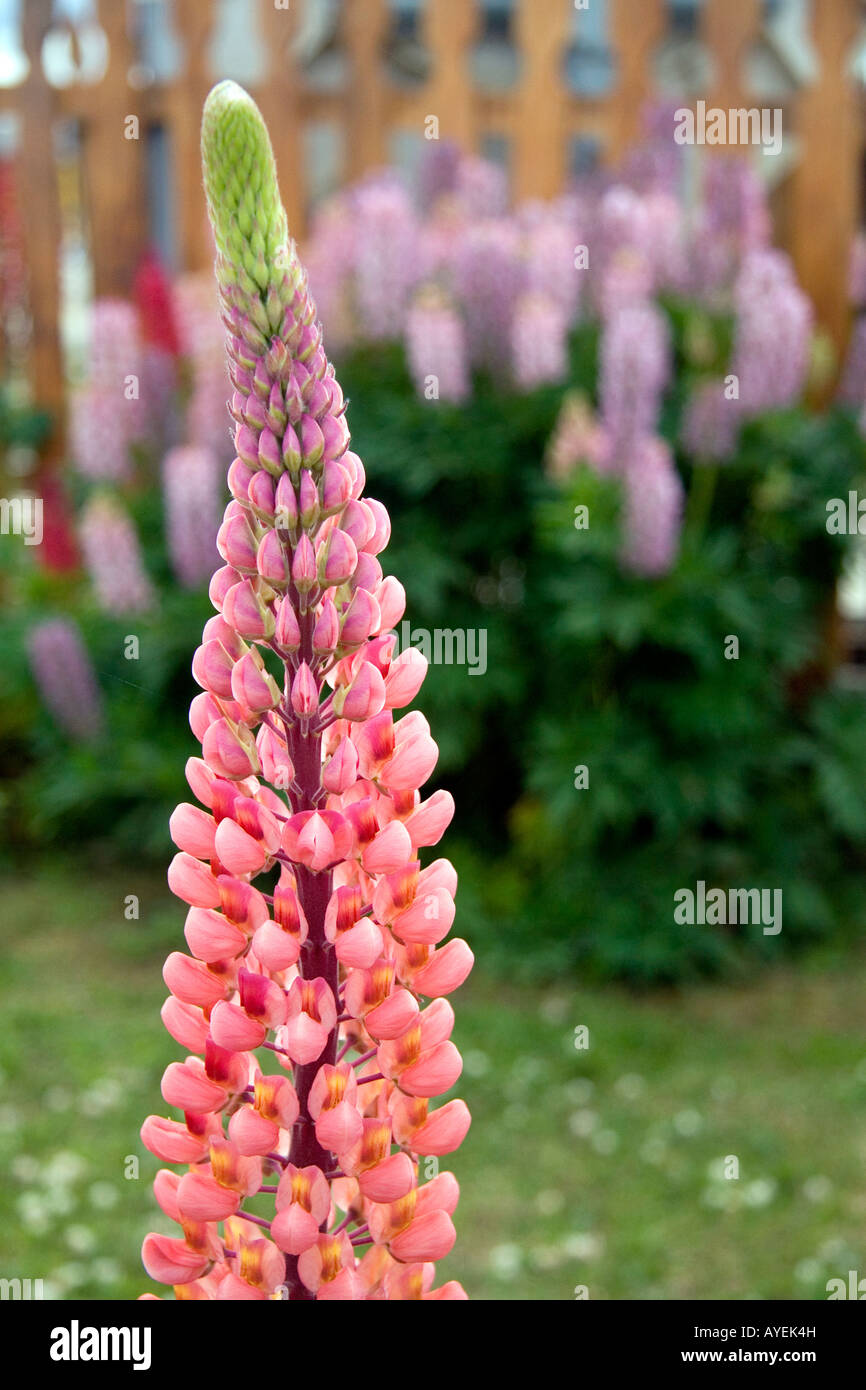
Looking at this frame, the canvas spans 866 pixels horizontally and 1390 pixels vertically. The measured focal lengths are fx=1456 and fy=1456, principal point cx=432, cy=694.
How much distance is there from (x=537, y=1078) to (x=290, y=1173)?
2564 mm

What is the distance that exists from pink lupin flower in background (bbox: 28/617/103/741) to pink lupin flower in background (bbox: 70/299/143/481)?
0.48m

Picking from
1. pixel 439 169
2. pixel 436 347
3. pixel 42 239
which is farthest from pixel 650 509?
pixel 42 239

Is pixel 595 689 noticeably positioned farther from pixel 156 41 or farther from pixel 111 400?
pixel 156 41

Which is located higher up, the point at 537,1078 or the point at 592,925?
the point at 592,925

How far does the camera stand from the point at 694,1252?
2.57m

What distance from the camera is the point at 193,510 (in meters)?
3.60

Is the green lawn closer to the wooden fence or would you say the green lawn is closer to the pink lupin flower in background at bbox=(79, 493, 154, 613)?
the pink lupin flower in background at bbox=(79, 493, 154, 613)

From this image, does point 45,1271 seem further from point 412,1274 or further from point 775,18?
point 775,18

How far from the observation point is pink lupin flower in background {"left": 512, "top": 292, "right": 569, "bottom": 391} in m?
3.52

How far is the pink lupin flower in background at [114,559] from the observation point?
3.78 m

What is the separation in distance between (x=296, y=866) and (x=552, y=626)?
3017 mm

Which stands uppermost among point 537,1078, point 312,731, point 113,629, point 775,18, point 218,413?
point 775,18

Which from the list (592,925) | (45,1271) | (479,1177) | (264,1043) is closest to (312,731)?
(264,1043)
